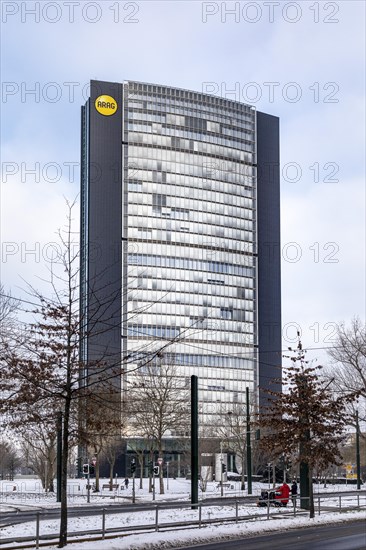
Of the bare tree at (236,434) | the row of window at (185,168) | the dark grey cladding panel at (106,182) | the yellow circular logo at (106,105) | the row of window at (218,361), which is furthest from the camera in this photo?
the row of window at (185,168)

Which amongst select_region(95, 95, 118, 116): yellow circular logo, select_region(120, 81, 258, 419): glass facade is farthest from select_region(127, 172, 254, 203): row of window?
select_region(95, 95, 118, 116): yellow circular logo

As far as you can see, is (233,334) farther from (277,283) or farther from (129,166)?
(129,166)

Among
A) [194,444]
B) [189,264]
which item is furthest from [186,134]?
[194,444]

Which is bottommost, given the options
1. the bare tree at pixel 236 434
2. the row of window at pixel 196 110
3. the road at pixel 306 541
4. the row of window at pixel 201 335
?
the road at pixel 306 541

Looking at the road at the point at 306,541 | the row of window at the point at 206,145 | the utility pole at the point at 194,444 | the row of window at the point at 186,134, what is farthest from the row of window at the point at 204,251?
the road at the point at 306,541

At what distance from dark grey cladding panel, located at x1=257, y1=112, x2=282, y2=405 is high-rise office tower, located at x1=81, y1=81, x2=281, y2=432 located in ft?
0.88

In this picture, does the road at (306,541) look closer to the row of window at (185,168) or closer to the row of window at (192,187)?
the row of window at (192,187)

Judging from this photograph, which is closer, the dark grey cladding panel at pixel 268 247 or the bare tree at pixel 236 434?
the bare tree at pixel 236 434

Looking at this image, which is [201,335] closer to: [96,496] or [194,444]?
[96,496]

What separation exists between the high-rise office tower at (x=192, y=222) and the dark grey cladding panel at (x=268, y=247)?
0.27 meters

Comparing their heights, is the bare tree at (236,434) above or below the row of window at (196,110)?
below

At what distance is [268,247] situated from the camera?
618ft

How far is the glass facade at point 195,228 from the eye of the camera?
556 ft

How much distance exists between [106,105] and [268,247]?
162ft
